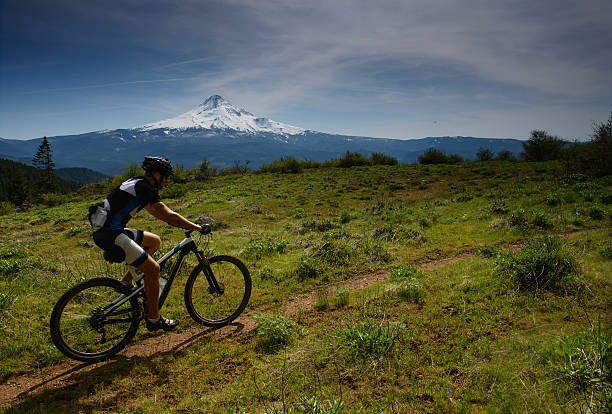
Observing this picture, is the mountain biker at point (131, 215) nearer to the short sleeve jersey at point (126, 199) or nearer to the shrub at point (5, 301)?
the short sleeve jersey at point (126, 199)

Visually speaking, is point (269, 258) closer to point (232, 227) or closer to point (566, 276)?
point (232, 227)

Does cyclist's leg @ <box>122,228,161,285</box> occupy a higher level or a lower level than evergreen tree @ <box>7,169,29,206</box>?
higher

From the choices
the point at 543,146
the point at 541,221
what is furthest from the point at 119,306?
the point at 543,146

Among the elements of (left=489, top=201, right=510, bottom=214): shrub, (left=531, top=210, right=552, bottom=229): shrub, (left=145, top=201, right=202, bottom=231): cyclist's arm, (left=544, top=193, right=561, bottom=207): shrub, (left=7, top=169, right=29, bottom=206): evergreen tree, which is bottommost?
(left=7, top=169, right=29, bottom=206): evergreen tree

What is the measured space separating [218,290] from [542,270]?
6519 mm

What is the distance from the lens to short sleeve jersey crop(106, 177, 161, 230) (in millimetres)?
4480

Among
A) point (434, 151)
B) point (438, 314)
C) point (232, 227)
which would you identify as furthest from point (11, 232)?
point (434, 151)

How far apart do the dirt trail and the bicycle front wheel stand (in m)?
0.25

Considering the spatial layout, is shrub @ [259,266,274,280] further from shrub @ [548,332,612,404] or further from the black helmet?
shrub @ [548,332,612,404]

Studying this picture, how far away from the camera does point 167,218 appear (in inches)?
185

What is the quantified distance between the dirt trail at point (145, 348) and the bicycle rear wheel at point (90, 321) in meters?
0.24

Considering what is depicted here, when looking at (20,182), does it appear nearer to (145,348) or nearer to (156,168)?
(145,348)

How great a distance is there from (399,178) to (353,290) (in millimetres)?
24689

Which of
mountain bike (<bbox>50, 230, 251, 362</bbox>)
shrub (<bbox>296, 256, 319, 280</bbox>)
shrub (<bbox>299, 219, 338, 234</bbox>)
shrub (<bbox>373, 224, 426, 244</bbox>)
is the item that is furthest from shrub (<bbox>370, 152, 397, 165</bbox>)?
mountain bike (<bbox>50, 230, 251, 362</bbox>)
